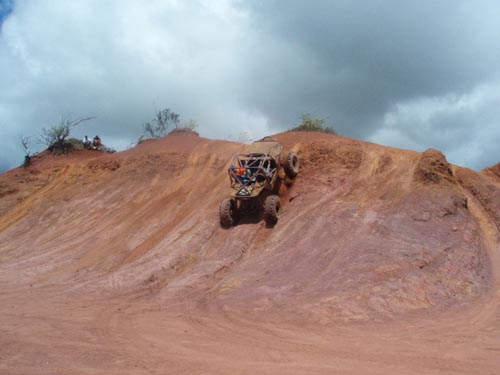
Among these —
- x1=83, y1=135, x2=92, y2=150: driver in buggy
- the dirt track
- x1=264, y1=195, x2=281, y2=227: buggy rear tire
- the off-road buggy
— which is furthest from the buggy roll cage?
x1=83, y1=135, x2=92, y2=150: driver in buggy

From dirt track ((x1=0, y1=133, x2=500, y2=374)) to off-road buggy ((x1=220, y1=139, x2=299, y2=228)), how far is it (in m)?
0.61

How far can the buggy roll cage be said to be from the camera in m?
15.3

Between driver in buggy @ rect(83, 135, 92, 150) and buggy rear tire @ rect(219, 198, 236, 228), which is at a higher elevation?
driver in buggy @ rect(83, 135, 92, 150)

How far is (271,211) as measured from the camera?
15.0 metres

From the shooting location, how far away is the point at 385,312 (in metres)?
9.23

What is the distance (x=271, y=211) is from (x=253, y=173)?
1636 mm

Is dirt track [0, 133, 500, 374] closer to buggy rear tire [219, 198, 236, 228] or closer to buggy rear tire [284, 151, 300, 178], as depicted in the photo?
buggy rear tire [219, 198, 236, 228]

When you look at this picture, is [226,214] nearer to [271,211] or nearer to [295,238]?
[271,211]

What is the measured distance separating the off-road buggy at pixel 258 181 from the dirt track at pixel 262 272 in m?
0.61

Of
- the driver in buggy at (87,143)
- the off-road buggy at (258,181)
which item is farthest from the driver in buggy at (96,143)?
the off-road buggy at (258,181)

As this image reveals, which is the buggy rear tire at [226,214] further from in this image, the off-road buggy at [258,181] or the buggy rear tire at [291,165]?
the buggy rear tire at [291,165]

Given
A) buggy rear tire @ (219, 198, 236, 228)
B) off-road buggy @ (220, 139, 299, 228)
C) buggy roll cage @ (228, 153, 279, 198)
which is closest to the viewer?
off-road buggy @ (220, 139, 299, 228)

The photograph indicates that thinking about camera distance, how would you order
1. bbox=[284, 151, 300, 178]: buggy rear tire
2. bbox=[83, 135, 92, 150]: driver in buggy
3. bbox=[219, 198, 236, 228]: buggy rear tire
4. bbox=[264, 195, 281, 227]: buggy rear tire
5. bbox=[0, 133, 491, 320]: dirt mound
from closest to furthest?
1. bbox=[0, 133, 491, 320]: dirt mound
2. bbox=[264, 195, 281, 227]: buggy rear tire
3. bbox=[219, 198, 236, 228]: buggy rear tire
4. bbox=[284, 151, 300, 178]: buggy rear tire
5. bbox=[83, 135, 92, 150]: driver in buggy

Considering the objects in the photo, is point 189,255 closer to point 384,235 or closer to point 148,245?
point 148,245
